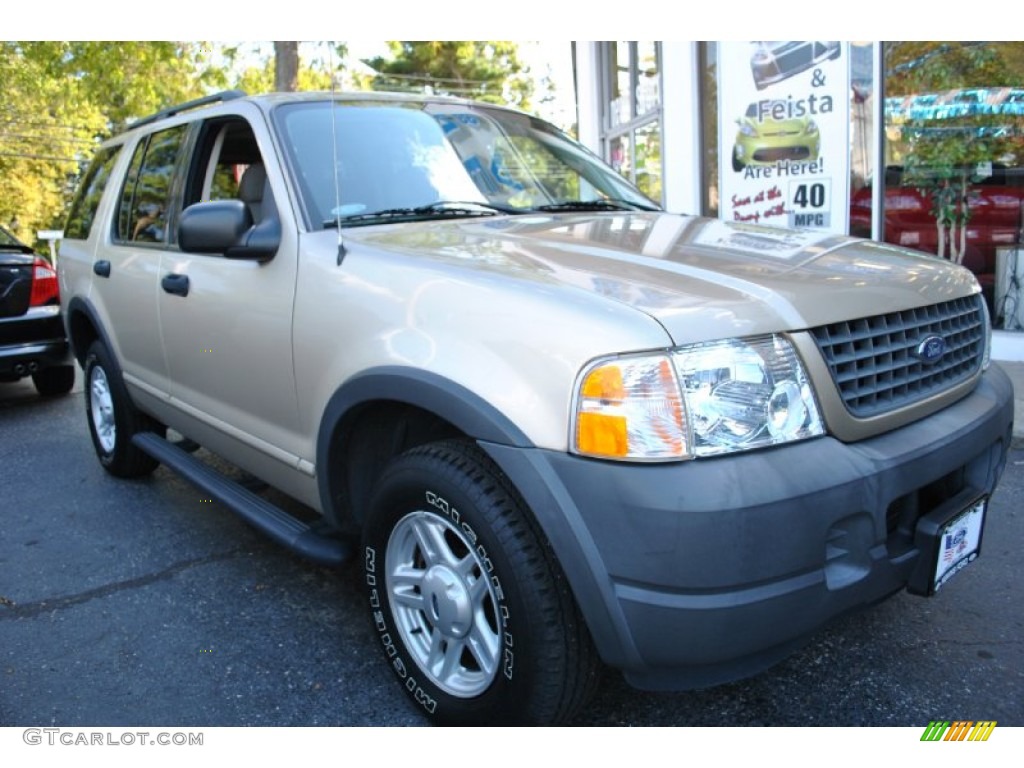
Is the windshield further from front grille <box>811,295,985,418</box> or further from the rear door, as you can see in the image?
front grille <box>811,295,985,418</box>

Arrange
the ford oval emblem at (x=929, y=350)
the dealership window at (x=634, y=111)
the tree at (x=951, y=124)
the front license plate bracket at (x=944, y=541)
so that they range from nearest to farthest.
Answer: the front license plate bracket at (x=944, y=541) → the ford oval emblem at (x=929, y=350) → the tree at (x=951, y=124) → the dealership window at (x=634, y=111)

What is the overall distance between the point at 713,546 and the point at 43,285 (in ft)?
20.5

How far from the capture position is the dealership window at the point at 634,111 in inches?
394

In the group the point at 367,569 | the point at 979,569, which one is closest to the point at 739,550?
the point at 367,569

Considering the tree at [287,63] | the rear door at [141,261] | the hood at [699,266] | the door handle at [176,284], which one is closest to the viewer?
the hood at [699,266]

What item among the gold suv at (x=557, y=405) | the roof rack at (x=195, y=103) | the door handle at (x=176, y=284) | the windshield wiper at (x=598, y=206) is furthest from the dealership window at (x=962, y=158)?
the door handle at (x=176, y=284)

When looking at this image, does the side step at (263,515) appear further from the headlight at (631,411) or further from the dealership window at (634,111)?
the dealership window at (634,111)

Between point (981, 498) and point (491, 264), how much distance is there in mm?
1444

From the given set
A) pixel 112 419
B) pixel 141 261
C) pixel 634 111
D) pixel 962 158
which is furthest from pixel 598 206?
pixel 634 111

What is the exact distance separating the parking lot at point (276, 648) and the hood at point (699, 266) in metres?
1.12

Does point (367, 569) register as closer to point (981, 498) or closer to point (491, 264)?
point (491, 264)

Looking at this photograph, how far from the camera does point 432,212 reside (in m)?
2.93

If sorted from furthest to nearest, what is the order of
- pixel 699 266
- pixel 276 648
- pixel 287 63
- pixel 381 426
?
pixel 287 63, pixel 276 648, pixel 381 426, pixel 699 266

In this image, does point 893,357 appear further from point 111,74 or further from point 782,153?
point 111,74
